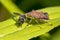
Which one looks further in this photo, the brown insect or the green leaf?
the brown insect

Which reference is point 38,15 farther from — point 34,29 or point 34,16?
point 34,29

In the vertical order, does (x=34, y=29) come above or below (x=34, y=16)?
below

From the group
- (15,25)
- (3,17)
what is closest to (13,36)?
(15,25)

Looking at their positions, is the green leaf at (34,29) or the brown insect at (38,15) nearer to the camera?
the green leaf at (34,29)

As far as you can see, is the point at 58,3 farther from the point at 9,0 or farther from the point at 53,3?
the point at 9,0

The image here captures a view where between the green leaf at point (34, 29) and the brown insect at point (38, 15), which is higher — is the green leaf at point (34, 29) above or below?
below

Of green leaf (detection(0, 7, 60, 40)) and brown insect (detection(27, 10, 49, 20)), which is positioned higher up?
brown insect (detection(27, 10, 49, 20))

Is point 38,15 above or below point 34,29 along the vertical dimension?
above

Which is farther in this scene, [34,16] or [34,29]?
[34,16]

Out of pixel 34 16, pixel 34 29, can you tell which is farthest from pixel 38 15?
pixel 34 29

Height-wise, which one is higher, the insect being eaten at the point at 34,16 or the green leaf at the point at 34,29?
the insect being eaten at the point at 34,16

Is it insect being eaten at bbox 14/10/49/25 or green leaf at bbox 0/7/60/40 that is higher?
insect being eaten at bbox 14/10/49/25

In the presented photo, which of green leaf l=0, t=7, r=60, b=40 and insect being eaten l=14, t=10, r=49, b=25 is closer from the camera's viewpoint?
green leaf l=0, t=7, r=60, b=40
